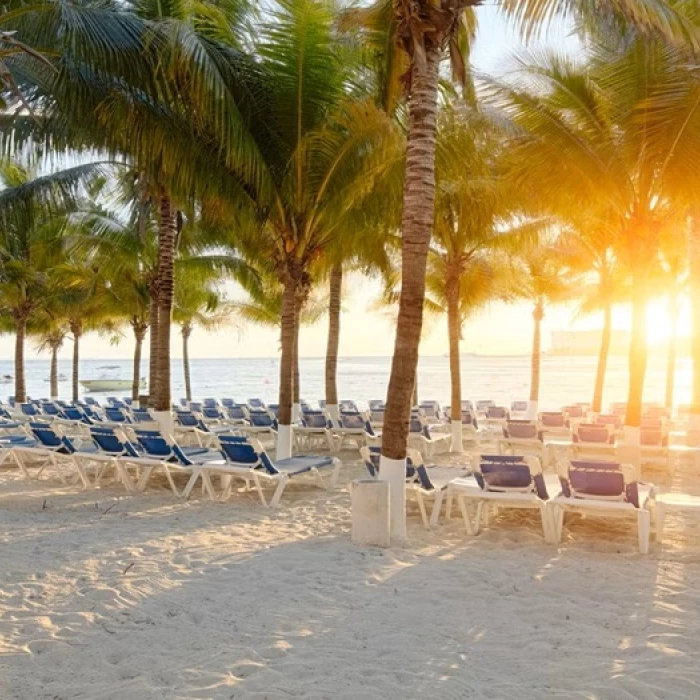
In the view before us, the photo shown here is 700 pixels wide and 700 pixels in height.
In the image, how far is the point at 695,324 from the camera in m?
15.3

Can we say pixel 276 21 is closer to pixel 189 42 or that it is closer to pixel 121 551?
pixel 189 42

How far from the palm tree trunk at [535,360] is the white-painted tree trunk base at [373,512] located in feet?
44.9

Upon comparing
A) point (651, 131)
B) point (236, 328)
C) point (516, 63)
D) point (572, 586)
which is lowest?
point (572, 586)

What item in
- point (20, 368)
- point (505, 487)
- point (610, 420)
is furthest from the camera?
point (20, 368)

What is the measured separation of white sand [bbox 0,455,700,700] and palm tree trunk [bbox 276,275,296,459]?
347 centimetres

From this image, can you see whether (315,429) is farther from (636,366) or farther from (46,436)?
(636,366)

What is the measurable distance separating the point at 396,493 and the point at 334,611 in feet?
6.47

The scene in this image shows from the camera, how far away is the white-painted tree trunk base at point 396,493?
6.30m

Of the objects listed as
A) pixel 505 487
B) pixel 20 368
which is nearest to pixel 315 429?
pixel 505 487

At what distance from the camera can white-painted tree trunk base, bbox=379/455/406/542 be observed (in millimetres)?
6305

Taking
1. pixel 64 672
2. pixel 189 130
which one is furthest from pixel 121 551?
pixel 189 130

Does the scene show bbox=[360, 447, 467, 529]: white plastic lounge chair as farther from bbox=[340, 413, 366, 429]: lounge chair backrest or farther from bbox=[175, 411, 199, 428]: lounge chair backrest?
bbox=[175, 411, 199, 428]: lounge chair backrest

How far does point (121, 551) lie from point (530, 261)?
15.9m

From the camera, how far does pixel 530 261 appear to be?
63.9ft
